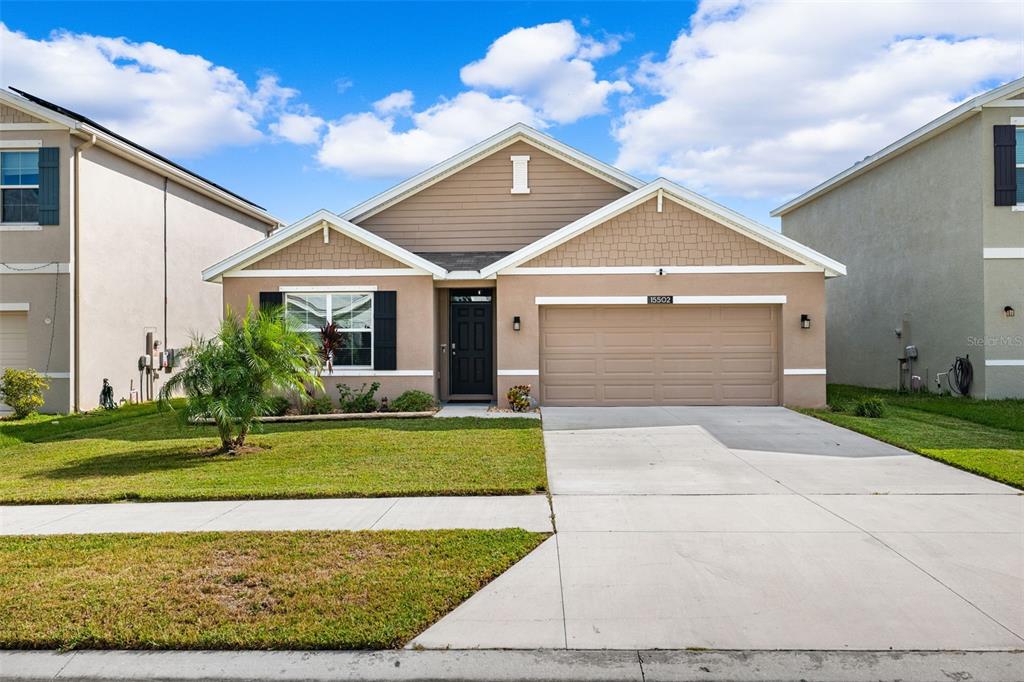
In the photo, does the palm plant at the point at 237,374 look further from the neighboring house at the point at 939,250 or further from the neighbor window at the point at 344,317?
the neighboring house at the point at 939,250

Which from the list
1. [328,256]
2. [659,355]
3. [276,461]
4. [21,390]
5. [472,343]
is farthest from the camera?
[472,343]

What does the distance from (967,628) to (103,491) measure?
25.4ft

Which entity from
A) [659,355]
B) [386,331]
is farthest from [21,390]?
[659,355]

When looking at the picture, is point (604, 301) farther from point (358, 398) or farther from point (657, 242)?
point (358, 398)

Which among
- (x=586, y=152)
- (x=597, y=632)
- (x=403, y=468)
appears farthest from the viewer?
(x=586, y=152)

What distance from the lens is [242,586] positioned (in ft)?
14.0

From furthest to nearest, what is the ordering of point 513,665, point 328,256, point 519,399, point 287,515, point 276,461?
point 328,256
point 519,399
point 276,461
point 287,515
point 513,665

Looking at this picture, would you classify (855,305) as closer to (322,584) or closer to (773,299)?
(773,299)

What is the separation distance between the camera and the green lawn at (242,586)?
366 cm

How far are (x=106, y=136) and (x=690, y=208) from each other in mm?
12564

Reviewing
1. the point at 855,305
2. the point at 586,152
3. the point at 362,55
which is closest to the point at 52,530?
the point at 362,55

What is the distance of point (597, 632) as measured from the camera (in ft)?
12.3

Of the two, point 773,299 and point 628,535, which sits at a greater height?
point 773,299

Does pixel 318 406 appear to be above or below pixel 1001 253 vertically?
below
